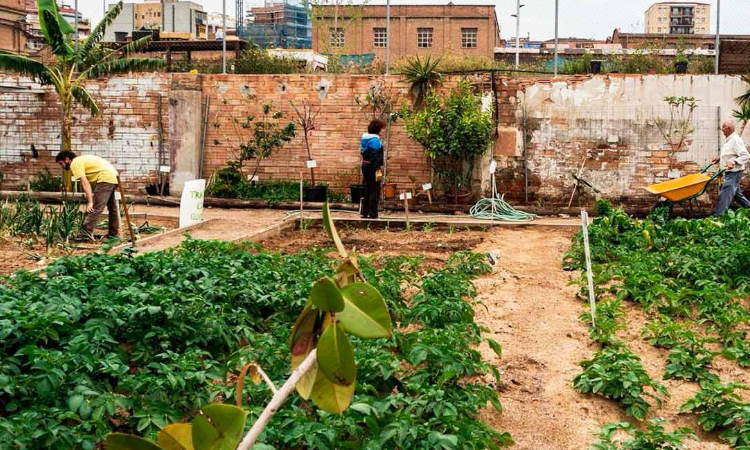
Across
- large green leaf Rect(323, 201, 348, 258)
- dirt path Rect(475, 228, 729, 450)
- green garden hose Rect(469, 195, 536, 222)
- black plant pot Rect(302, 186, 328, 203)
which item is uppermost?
large green leaf Rect(323, 201, 348, 258)

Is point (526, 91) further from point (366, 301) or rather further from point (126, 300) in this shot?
point (366, 301)

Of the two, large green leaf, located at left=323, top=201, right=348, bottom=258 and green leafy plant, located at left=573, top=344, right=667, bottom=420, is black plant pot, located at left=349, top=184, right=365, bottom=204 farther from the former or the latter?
large green leaf, located at left=323, top=201, right=348, bottom=258

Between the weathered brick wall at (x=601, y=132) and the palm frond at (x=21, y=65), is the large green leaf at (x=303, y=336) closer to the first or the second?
the weathered brick wall at (x=601, y=132)

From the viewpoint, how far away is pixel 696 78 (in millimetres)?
16188

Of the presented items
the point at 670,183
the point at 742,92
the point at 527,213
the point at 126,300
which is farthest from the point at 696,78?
the point at 126,300

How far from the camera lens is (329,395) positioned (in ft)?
4.45

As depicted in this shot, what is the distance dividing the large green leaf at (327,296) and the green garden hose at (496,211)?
545 inches

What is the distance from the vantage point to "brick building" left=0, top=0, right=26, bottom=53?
3481 centimetres

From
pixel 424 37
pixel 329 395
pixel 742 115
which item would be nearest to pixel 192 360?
pixel 329 395

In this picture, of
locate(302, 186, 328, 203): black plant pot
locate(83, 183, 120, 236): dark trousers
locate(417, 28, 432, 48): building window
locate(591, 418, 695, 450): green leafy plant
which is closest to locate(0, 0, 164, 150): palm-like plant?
locate(302, 186, 328, 203): black plant pot

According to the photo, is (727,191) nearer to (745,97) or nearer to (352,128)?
(745,97)

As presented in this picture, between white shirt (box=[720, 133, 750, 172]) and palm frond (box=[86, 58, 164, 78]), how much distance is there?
11.2 m

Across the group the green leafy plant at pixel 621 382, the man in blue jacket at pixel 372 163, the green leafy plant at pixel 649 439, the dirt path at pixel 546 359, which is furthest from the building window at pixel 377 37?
the green leafy plant at pixel 649 439

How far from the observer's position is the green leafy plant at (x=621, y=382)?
5.10 m
